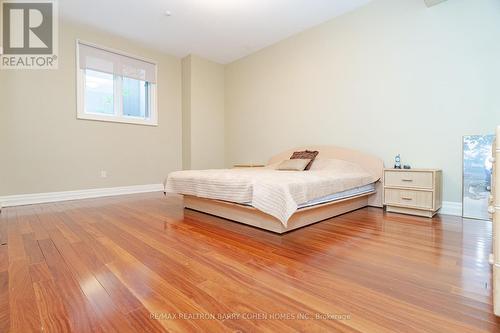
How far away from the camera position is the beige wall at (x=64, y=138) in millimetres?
3389

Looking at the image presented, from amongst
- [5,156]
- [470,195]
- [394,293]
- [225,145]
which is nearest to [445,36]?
[470,195]

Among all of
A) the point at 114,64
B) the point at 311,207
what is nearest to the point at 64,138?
the point at 114,64

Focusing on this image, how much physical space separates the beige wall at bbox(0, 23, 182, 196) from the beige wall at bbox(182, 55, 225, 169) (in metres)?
0.54

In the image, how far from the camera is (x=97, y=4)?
11.0 ft

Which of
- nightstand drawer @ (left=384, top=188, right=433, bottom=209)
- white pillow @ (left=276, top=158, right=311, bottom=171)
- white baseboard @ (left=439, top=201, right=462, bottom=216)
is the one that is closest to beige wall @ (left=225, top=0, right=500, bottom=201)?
white baseboard @ (left=439, top=201, right=462, bottom=216)

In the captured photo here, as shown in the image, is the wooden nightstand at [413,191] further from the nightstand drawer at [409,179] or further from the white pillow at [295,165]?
the white pillow at [295,165]

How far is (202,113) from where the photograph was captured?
17.1ft

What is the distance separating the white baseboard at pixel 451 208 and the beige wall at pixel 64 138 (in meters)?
4.62

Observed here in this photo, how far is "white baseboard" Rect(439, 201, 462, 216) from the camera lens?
269cm

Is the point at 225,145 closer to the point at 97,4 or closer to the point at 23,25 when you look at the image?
the point at 97,4

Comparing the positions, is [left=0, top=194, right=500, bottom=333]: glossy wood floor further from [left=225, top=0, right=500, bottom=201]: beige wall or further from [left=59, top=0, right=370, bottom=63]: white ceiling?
[left=59, top=0, right=370, bottom=63]: white ceiling

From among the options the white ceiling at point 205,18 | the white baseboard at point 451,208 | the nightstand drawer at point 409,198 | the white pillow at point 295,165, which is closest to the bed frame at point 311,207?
the nightstand drawer at point 409,198

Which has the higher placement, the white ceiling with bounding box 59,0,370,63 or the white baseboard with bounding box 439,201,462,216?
the white ceiling with bounding box 59,0,370,63

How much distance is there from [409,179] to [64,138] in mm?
4877
